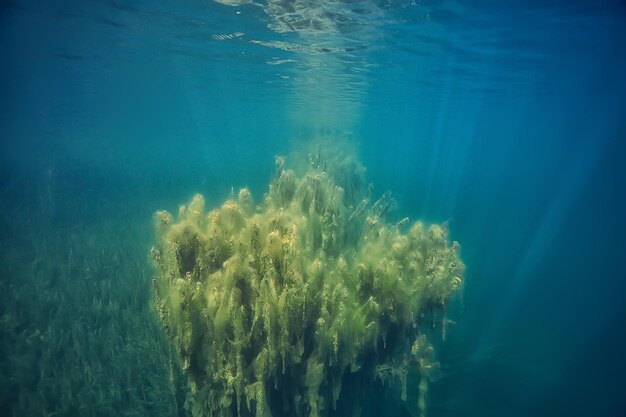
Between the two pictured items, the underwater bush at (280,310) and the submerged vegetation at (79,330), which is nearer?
the underwater bush at (280,310)

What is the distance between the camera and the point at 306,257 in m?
4.98

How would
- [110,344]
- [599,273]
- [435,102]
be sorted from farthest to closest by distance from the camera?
[435,102] < [599,273] < [110,344]

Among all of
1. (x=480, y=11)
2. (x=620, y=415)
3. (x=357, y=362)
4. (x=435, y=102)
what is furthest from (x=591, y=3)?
(x=435, y=102)

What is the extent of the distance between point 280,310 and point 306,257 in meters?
1.03

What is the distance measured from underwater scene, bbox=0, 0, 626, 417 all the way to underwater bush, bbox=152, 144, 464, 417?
30 millimetres

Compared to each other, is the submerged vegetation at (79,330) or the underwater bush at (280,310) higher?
the underwater bush at (280,310)

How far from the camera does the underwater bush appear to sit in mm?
4094

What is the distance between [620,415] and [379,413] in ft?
23.2

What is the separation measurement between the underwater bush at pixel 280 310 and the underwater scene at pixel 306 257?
30 millimetres

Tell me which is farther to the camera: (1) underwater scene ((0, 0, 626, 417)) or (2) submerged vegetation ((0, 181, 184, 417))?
(2) submerged vegetation ((0, 181, 184, 417))

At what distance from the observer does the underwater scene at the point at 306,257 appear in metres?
4.47

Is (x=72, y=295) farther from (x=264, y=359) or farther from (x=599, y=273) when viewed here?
(x=599, y=273)

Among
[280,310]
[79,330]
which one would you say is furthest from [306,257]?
[79,330]

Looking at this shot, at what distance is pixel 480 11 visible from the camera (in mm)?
13031
